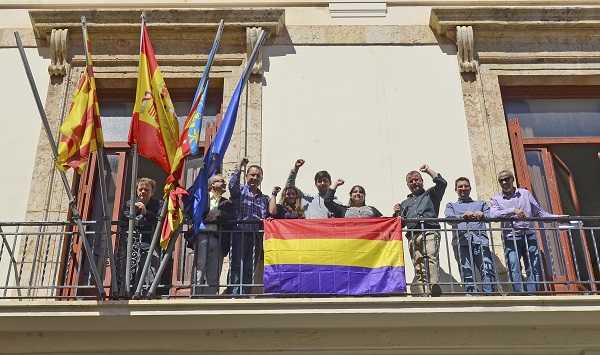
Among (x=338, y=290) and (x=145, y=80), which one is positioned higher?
(x=145, y=80)

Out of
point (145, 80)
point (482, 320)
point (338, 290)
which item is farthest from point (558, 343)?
point (145, 80)

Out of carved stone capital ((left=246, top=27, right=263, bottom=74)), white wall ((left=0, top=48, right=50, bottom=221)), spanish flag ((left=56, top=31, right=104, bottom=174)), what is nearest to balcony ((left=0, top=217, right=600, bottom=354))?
spanish flag ((left=56, top=31, right=104, bottom=174))

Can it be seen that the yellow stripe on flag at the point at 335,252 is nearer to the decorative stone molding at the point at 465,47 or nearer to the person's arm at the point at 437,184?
the person's arm at the point at 437,184

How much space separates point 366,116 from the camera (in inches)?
372

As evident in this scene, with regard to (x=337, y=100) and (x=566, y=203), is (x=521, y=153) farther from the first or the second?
(x=337, y=100)

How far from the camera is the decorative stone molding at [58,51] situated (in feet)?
31.9

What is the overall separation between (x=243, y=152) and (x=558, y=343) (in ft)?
12.1

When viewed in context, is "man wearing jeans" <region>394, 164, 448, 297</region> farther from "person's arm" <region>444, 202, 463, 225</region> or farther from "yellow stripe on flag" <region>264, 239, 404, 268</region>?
"yellow stripe on flag" <region>264, 239, 404, 268</region>

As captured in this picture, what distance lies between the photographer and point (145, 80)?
7.90m

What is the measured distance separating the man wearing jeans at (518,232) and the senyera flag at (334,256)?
1.03m

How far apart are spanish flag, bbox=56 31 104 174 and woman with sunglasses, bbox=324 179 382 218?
2.14m

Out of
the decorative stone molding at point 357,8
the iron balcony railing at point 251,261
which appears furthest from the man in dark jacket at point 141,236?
the decorative stone molding at point 357,8

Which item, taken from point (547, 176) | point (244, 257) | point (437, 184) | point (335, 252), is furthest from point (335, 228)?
point (547, 176)

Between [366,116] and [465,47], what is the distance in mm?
1402
